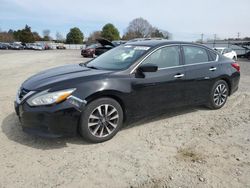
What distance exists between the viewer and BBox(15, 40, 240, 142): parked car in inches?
141

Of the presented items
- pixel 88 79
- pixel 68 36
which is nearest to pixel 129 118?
pixel 88 79

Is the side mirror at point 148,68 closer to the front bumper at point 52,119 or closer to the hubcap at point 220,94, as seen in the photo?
the front bumper at point 52,119

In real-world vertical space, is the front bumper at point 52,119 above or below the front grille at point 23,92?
below

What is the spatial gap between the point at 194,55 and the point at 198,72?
0.38 m

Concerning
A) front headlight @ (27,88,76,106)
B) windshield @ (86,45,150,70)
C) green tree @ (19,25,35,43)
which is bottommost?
front headlight @ (27,88,76,106)

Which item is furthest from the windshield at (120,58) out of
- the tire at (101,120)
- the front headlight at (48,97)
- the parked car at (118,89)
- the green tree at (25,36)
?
the green tree at (25,36)

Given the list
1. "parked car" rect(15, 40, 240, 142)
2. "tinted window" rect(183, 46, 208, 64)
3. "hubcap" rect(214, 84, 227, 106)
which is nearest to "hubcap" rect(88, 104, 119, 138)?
"parked car" rect(15, 40, 240, 142)

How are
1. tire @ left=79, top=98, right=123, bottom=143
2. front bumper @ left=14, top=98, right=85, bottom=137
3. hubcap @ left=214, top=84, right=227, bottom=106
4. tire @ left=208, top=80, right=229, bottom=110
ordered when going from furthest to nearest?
1. hubcap @ left=214, top=84, right=227, bottom=106
2. tire @ left=208, top=80, right=229, bottom=110
3. tire @ left=79, top=98, right=123, bottom=143
4. front bumper @ left=14, top=98, right=85, bottom=137

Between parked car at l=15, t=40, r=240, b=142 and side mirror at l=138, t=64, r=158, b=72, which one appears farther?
side mirror at l=138, t=64, r=158, b=72

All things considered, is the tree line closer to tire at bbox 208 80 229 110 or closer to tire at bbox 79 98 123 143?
tire at bbox 208 80 229 110

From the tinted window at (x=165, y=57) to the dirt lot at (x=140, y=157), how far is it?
1101 millimetres

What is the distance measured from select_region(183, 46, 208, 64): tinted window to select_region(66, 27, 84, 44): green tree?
68.1 meters

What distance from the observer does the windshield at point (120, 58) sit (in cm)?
436

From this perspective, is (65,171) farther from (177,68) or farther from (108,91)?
(177,68)
